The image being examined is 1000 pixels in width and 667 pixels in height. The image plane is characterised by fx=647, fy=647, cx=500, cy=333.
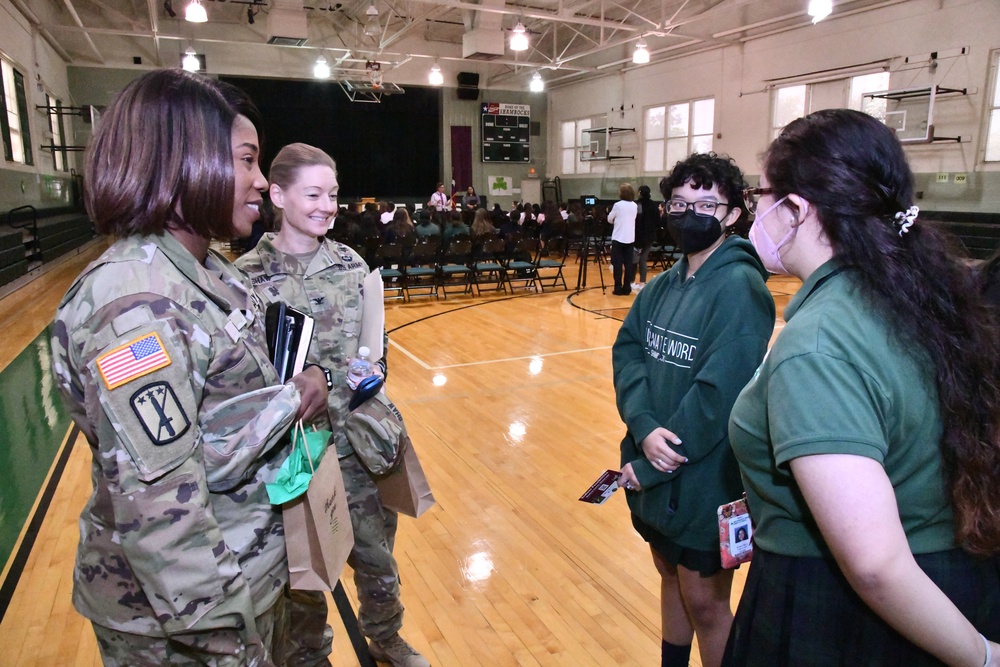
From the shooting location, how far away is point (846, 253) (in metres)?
1.03

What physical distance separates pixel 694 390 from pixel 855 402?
74cm

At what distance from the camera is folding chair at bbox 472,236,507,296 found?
31.8ft

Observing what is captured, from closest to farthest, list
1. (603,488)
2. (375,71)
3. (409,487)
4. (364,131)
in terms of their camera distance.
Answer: (603,488) → (409,487) → (375,71) → (364,131)

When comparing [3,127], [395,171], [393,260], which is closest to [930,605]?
[393,260]

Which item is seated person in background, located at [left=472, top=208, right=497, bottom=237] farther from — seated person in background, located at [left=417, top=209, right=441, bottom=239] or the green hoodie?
the green hoodie

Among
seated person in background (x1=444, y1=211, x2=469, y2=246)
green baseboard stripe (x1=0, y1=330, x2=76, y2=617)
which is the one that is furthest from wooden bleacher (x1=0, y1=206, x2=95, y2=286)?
seated person in background (x1=444, y1=211, x2=469, y2=246)

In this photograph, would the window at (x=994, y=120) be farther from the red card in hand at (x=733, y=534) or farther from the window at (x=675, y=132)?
the red card in hand at (x=733, y=534)

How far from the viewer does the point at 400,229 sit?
9312mm

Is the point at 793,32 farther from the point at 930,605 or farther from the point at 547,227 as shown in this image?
Result: the point at 930,605

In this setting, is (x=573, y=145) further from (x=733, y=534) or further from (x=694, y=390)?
(x=733, y=534)

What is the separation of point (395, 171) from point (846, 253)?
2098 cm

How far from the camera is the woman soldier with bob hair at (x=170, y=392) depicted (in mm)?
1005

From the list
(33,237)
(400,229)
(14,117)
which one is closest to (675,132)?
(400,229)

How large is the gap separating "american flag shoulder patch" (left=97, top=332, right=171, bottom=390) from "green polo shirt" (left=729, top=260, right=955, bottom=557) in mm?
952
